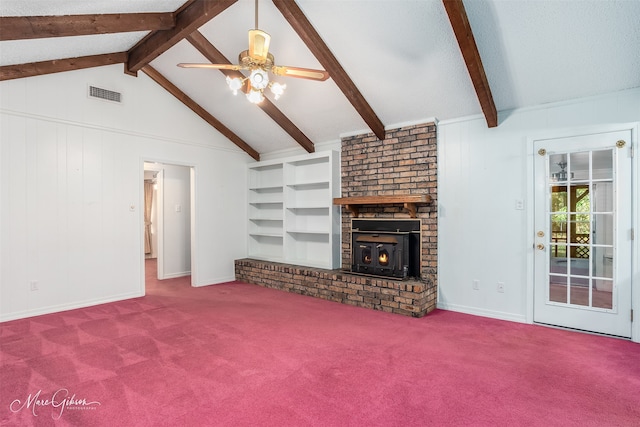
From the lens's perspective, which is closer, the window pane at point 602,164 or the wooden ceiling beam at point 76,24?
the wooden ceiling beam at point 76,24

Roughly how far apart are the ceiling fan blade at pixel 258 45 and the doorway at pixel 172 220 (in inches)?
159

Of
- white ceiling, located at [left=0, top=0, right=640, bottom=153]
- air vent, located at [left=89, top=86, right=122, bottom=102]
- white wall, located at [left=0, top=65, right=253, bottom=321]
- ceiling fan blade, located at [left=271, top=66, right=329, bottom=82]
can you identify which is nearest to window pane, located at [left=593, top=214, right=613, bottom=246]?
white ceiling, located at [left=0, top=0, right=640, bottom=153]

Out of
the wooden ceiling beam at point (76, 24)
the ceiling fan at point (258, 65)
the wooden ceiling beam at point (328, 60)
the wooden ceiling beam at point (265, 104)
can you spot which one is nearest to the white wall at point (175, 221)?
the wooden ceiling beam at point (265, 104)

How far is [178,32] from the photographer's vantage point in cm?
370

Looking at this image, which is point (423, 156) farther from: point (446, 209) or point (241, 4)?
point (241, 4)

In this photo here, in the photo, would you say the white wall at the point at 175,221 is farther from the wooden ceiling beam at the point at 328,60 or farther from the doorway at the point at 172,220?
the wooden ceiling beam at the point at 328,60

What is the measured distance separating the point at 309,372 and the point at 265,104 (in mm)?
3691

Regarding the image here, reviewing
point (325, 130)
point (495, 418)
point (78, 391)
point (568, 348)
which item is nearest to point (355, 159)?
point (325, 130)

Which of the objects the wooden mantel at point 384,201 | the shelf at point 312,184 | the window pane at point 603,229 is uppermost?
the shelf at point 312,184

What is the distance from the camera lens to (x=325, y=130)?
17.1 ft

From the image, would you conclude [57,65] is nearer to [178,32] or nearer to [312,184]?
[178,32]

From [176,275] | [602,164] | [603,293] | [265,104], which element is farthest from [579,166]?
[176,275]

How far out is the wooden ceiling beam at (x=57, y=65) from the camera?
3.79 m

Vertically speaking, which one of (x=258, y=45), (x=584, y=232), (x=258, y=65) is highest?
(x=258, y=45)
